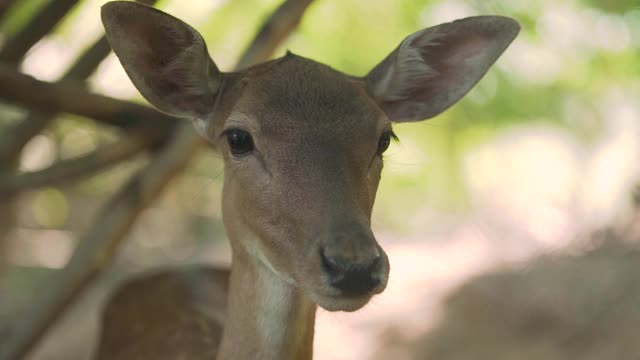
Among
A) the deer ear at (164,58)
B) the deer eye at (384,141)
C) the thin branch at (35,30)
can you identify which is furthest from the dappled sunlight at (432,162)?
the deer ear at (164,58)

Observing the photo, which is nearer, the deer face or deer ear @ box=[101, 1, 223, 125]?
the deer face

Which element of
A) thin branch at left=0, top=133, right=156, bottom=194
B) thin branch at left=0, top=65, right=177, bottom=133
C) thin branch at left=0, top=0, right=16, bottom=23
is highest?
thin branch at left=0, top=0, right=16, bottom=23

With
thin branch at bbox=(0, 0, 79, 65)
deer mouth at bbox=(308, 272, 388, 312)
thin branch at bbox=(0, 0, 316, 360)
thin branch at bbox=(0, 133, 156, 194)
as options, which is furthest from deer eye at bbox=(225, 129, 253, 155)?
thin branch at bbox=(0, 133, 156, 194)

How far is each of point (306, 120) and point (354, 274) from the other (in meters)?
0.71

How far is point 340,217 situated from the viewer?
10.6ft

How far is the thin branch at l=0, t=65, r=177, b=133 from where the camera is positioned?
5.24 meters

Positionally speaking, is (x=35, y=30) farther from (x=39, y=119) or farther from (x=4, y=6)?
(x=39, y=119)

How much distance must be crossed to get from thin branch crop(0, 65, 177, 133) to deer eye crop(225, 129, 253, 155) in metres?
1.96

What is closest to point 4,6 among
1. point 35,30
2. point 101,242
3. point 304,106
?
point 35,30

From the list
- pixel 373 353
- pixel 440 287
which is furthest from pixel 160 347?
pixel 440 287

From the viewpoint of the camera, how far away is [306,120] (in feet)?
11.7

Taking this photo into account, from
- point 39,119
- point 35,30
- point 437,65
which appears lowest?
point 39,119

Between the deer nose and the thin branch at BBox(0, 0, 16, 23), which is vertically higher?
the deer nose

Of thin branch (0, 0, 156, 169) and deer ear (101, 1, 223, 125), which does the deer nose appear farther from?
thin branch (0, 0, 156, 169)
